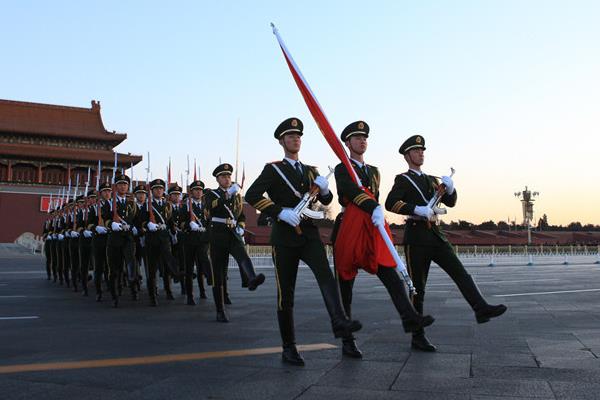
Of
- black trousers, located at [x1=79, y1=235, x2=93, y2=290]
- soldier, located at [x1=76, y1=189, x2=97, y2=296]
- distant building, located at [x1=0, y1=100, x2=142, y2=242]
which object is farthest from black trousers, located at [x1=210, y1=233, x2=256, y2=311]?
distant building, located at [x1=0, y1=100, x2=142, y2=242]

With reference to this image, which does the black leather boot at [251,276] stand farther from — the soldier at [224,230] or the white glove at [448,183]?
the white glove at [448,183]

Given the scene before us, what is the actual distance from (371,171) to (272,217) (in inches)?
39.6

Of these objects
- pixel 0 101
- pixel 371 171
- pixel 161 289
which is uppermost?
pixel 0 101

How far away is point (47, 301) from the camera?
9047 millimetres

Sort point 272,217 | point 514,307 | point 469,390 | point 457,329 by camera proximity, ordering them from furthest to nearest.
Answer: point 514,307, point 457,329, point 272,217, point 469,390

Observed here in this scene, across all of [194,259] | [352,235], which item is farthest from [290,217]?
[194,259]

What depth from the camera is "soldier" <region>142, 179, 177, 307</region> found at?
8500 mm

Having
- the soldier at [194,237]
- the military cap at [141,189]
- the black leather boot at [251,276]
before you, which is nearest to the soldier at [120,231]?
the military cap at [141,189]

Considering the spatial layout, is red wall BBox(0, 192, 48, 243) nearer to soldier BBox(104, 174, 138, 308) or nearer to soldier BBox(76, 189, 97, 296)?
soldier BBox(76, 189, 97, 296)

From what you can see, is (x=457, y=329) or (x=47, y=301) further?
(x=47, y=301)

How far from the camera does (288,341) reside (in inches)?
161

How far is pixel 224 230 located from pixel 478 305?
336 centimetres

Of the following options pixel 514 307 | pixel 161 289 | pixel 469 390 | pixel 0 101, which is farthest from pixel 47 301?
pixel 0 101

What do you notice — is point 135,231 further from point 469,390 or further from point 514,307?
point 469,390
